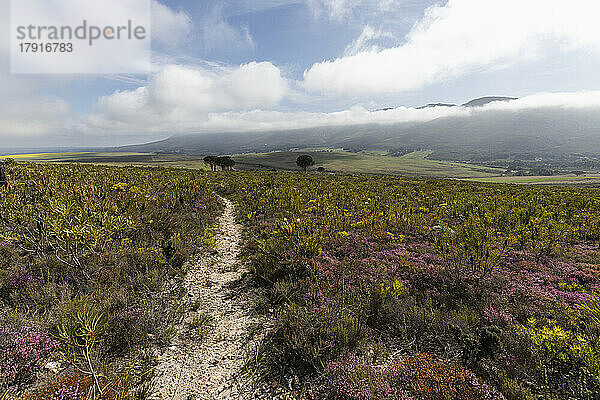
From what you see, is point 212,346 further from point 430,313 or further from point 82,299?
point 430,313

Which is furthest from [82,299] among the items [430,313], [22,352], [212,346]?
[430,313]

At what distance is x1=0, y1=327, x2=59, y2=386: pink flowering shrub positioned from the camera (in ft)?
13.6

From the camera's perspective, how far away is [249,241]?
10695mm

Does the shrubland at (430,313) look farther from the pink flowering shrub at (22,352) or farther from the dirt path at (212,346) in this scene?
the pink flowering shrub at (22,352)

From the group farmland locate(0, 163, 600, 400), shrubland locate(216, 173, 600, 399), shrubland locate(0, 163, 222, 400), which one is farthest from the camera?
shrubland locate(0, 163, 222, 400)

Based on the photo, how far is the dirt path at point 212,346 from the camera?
435 centimetres

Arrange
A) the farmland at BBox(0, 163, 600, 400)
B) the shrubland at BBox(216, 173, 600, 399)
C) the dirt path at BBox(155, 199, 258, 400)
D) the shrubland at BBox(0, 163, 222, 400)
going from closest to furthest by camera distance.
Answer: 1. the shrubland at BBox(216, 173, 600, 399)
2. the farmland at BBox(0, 163, 600, 400)
3. the shrubland at BBox(0, 163, 222, 400)
4. the dirt path at BBox(155, 199, 258, 400)

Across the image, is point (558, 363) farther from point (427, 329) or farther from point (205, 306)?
point (205, 306)

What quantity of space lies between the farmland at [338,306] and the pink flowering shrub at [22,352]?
26 millimetres

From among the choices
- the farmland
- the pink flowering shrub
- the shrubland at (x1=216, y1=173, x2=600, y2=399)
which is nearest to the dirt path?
the farmland

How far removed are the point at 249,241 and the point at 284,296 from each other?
4505mm

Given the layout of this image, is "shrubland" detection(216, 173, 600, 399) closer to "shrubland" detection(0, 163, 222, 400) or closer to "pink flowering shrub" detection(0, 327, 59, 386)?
"shrubland" detection(0, 163, 222, 400)

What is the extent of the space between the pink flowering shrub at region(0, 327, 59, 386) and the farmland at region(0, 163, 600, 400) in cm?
3

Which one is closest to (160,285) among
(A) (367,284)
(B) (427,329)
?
(A) (367,284)
